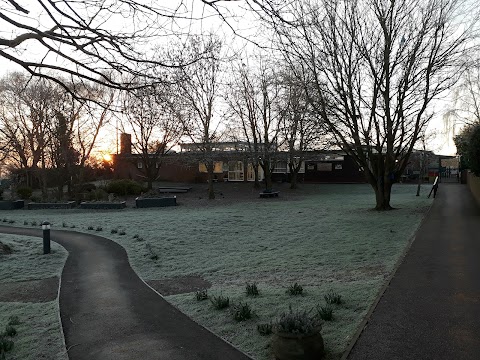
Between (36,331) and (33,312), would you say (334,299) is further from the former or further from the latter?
(33,312)

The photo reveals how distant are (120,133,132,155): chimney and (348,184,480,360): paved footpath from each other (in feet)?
99.6

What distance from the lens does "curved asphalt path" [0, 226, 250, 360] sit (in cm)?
531

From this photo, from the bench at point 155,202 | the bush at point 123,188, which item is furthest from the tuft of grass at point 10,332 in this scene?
the bush at point 123,188

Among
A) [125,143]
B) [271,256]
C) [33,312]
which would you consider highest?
[125,143]

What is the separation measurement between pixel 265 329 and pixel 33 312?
4.10 m

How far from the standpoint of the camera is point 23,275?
992 centimetres

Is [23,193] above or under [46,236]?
above

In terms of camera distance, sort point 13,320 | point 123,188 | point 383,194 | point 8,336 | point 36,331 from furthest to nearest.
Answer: point 123,188
point 383,194
point 13,320
point 36,331
point 8,336

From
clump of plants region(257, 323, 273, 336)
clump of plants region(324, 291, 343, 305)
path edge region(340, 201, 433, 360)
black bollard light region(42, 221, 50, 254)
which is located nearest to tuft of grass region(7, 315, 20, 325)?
clump of plants region(257, 323, 273, 336)

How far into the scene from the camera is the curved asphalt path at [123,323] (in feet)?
17.4

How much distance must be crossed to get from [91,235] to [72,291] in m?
7.59

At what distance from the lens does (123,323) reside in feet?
21.1

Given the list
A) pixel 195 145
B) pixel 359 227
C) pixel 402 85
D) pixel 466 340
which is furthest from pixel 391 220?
pixel 195 145

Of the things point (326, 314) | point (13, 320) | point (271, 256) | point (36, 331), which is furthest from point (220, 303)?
point (271, 256)
